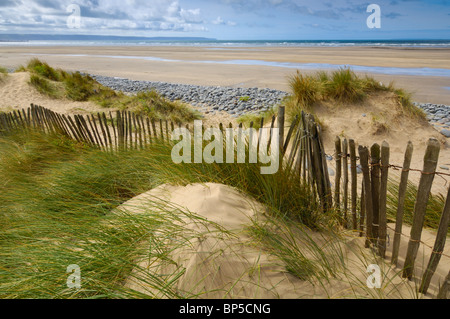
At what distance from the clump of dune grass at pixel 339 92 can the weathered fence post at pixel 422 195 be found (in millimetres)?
5088

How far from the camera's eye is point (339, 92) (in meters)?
7.33

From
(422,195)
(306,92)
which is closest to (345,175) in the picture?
(422,195)

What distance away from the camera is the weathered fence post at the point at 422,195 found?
6.59ft

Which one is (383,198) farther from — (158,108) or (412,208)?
(158,108)

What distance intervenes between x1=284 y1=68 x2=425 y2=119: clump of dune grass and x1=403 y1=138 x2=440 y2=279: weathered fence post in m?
5.09

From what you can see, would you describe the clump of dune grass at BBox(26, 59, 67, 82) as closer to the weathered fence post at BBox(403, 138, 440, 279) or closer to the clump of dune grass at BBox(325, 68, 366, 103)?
the clump of dune grass at BBox(325, 68, 366, 103)

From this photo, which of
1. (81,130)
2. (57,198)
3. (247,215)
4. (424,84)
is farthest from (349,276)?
(424,84)

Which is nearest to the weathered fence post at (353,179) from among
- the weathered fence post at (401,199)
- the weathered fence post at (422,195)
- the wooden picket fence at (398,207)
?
the wooden picket fence at (398,207)

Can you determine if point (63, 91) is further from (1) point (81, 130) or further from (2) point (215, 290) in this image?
(2) point (215, 290)

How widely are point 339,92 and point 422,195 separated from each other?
5.70 metres

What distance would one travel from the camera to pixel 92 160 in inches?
160

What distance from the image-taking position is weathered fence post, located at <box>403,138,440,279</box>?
201 cm

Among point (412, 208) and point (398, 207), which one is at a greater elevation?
point (398, 207)
